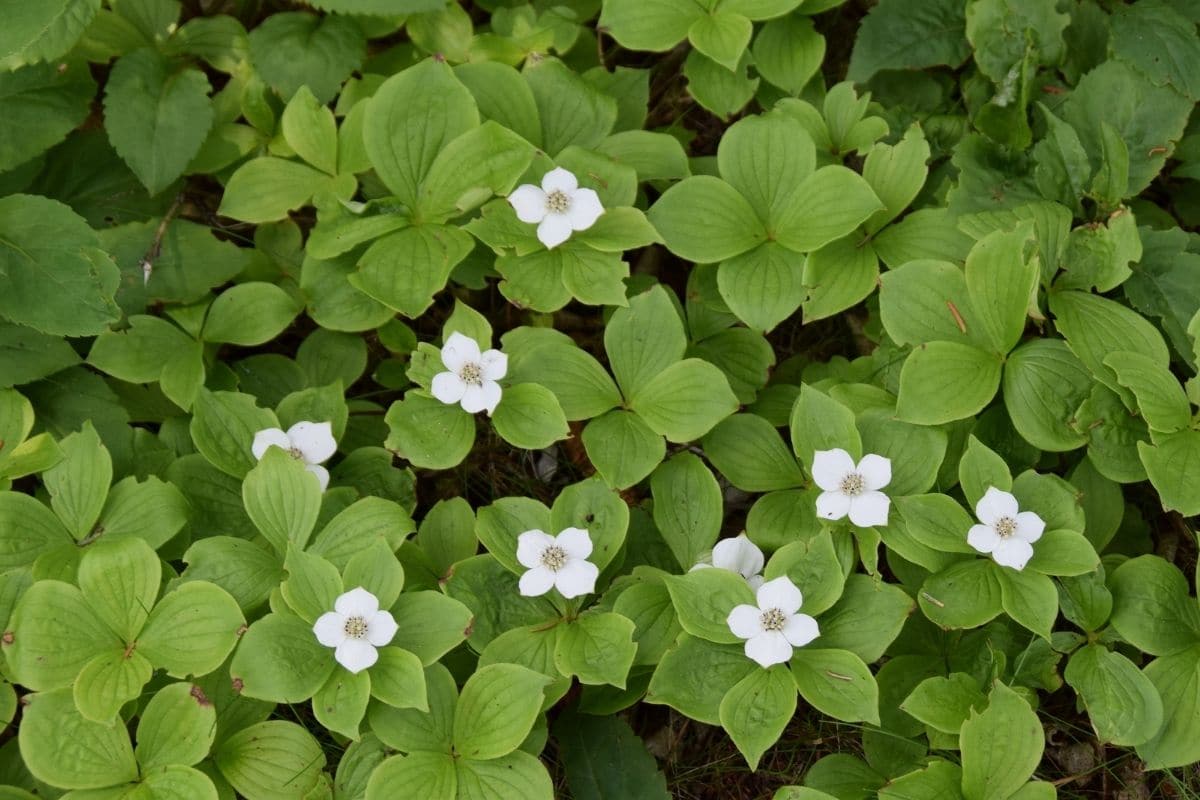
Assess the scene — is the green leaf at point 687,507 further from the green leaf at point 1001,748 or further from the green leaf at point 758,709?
the green leaf at point 1001,748

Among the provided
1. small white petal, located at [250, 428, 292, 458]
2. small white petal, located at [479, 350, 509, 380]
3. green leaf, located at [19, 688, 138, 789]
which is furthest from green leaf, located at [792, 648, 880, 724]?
green leaf, located at [19, 688, 138, 789]

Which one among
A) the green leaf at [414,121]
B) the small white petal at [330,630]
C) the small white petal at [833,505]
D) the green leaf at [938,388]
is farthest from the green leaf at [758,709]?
the green leaf at [414,121]

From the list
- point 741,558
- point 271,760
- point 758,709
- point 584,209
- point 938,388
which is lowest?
point 271,760

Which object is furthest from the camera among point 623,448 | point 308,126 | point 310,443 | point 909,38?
point 909,38

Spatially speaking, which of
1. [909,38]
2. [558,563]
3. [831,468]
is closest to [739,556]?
[831,468]

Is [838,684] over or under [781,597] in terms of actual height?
under

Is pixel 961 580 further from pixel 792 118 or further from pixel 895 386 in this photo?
pixel 792 118

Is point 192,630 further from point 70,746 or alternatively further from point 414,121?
point 414,121

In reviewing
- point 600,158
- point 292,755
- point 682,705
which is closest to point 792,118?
point 600,158
